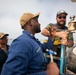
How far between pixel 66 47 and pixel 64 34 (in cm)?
63

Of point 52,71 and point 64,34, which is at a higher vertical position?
point 64,34

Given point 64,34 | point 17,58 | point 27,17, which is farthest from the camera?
point 64,34

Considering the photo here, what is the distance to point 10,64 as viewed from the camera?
3.22m

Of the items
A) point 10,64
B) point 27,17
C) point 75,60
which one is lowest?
point 75,60

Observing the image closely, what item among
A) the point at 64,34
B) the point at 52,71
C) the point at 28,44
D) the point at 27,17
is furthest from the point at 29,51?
the point at 64,34

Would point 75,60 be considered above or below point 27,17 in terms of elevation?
below

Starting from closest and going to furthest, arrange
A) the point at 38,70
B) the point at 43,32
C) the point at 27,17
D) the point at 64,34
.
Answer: the point at 38,70, the point at 27,17, the point at 64,34, the point at 43,32

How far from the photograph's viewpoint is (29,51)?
3.35 metres

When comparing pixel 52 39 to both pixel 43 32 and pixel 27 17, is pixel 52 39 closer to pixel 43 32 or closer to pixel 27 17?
pixel 43 32

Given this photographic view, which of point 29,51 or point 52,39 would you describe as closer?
point 29,51

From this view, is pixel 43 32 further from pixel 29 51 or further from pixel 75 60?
pixel 29 51

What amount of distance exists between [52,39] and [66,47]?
47cm

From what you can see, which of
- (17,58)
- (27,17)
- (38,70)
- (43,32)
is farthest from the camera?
(43,32)

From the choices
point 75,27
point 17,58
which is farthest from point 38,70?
point 75,27
